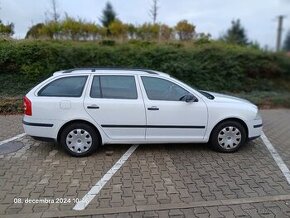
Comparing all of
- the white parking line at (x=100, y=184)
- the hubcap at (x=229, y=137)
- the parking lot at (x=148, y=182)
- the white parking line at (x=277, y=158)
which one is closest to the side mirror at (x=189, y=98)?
the hubcap at (x=229, y=137)

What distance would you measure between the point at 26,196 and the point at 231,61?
8.28 meters

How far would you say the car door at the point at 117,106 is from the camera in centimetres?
473

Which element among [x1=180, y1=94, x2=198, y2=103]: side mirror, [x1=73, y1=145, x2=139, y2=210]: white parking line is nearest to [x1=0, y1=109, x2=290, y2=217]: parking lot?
[x1=73, y1=145, x2=139, y2=210]: white parking line

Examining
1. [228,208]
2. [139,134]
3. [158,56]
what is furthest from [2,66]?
[228,208]

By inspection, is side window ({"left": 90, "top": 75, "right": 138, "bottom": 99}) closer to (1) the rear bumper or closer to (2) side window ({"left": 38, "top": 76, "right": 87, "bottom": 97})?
(2) side window ({"left": 38, "top": 76, "right": 87, "bottom": 97})

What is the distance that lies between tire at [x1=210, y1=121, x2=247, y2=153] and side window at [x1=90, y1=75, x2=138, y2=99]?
151 cm

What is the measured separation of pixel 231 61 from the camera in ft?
33.3

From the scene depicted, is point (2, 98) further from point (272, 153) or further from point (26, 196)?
point (272, 153)

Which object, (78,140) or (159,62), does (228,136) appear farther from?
(159,62)

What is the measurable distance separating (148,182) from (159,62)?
20.6ft

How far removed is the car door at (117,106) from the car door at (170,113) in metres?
0.14

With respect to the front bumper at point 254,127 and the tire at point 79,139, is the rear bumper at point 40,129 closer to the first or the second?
the tire at point 79,139

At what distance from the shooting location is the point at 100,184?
3.97 meters

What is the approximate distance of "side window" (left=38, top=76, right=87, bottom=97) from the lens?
15.6 feet
